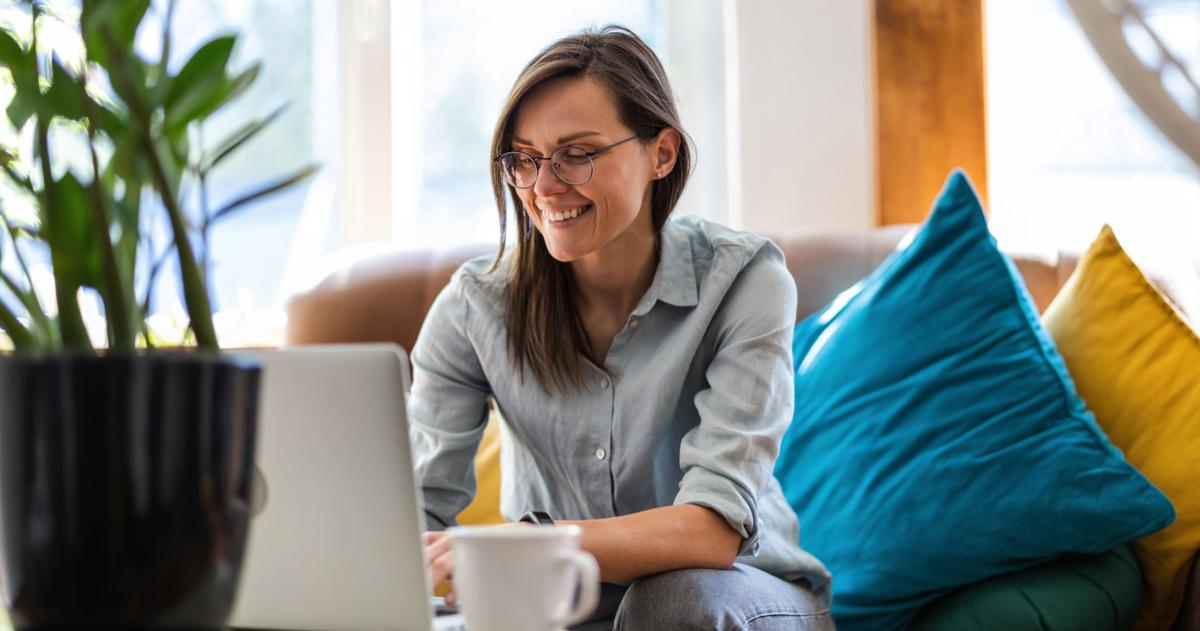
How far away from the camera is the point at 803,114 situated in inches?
95.2

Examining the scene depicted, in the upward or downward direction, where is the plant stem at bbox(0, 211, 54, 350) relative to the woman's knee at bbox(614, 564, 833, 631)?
upward

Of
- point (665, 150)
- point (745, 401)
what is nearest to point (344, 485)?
point (745, 401)

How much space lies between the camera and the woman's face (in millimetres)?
1481

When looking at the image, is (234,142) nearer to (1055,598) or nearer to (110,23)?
(110,23)

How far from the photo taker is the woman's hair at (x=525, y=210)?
58.9 inches

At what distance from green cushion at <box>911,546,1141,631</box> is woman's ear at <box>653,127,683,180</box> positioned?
2.14 ft

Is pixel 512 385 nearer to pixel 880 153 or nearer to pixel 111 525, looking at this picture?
pixel 111 525

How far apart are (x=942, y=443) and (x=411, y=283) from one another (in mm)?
919

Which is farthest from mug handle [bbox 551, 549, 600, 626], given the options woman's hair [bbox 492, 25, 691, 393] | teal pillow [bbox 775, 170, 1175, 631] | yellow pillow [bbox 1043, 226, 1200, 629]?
yellow pillow [bbox 1043, 226, 1200, 629]

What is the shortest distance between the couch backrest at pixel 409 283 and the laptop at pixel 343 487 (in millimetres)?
1138

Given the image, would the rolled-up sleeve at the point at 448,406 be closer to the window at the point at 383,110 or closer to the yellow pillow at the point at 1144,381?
the yellow pillow at the point at 1144,381

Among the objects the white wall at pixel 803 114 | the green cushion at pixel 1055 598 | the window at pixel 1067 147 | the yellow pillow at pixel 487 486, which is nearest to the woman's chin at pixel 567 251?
the yellow pillow at pixel 487 486

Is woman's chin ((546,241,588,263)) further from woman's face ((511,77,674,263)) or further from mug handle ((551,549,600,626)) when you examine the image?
mug handle ((551,549,600,626))

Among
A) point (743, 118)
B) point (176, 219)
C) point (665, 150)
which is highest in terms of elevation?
point (743, 118)
